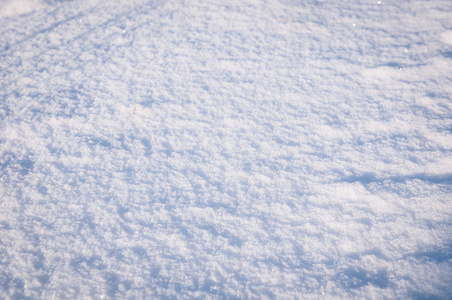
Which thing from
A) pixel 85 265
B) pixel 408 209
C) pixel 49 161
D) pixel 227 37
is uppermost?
pixel 227 37

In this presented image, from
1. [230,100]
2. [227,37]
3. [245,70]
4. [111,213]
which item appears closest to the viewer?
[111,213]

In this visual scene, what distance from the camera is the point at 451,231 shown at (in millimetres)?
963

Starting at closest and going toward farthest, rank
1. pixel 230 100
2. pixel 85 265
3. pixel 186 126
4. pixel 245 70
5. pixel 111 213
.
Answer: pixel 85 265
pixel 111 213
pixel 186 126
pixel 230 100
pixel 245 70

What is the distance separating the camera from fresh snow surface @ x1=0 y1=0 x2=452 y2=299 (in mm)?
897

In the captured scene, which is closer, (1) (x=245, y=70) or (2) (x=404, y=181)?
(2) (x=404, y=181)

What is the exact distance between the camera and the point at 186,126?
4.14 ft

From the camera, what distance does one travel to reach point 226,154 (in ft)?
3.86

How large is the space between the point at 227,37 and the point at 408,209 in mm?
1407

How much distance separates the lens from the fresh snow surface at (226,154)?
2.94ft

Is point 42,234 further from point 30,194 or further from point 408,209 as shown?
point 408,209

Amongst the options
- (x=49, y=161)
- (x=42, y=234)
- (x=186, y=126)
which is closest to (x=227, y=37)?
(x=186, y=126)

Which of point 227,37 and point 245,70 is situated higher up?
point 227,37

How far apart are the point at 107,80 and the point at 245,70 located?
31.8 inches

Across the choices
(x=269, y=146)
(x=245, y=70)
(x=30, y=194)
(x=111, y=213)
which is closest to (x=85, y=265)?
(x=111, y=213)
